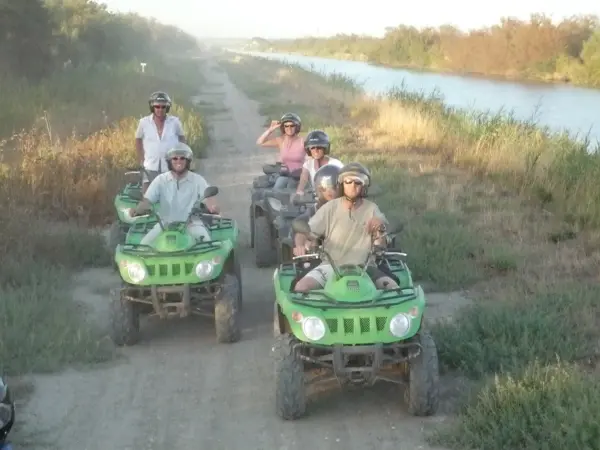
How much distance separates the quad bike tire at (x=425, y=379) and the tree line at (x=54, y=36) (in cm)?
2269

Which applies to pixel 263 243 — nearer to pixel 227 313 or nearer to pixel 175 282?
pixel 227 313

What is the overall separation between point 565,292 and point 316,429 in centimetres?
315

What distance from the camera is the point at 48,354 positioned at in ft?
20.6

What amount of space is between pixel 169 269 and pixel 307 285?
1.41 m

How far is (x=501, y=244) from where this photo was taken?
942 centimetres

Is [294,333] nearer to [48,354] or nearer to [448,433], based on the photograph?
[448,433]

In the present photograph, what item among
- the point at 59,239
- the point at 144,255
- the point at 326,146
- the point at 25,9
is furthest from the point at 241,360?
the point at 25,9

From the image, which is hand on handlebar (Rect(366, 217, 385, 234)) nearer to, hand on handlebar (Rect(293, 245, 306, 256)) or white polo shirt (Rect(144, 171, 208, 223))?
hand on handlebar (Rect(293, 245, 306, 256))

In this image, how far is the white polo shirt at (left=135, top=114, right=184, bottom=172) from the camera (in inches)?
369

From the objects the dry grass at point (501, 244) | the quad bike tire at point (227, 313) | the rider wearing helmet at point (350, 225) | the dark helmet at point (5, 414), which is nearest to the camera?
the dark helmet at point (5, 414)

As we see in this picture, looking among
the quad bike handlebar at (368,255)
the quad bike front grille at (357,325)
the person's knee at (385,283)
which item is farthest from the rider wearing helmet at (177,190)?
the quad bike front grille at (357,325)

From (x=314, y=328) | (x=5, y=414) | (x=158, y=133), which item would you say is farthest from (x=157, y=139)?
(x=5, y=414)

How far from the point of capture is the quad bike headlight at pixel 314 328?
5.14 metres

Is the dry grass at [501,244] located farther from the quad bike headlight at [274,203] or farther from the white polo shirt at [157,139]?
the white polo shirt at [157,139]
